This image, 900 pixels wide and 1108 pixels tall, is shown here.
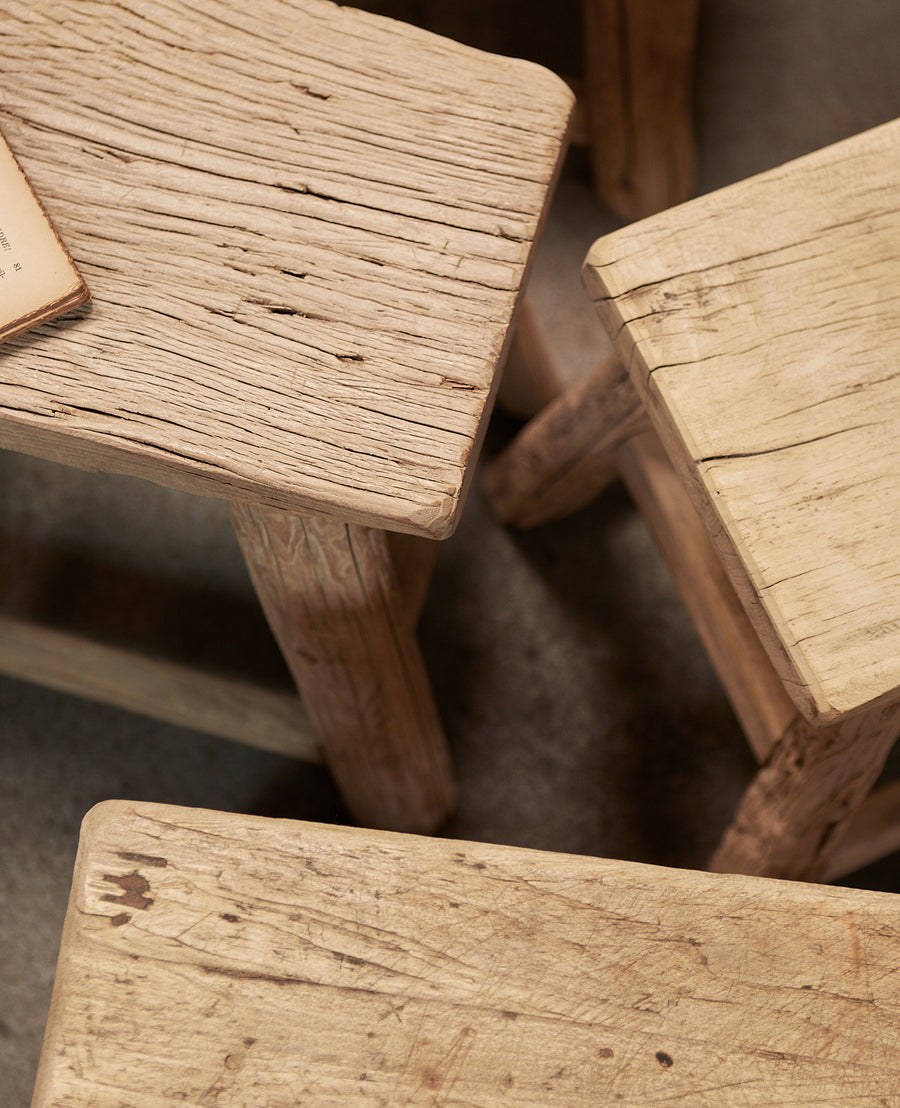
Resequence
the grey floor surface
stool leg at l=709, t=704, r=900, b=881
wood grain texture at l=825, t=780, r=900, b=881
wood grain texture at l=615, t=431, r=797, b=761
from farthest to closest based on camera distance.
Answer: the grey floor surface, wood grain texture at l=825, t=780, r=900, b=881, wood grain texture at l=615, t=431, r=797, b=761, stool leg at l=709, t=704, r=900, b=881

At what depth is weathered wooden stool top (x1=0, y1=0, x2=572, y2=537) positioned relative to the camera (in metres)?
0.66

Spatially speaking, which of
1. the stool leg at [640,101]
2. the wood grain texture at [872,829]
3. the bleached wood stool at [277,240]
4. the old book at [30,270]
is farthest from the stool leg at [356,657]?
the stool leg at [640,101]

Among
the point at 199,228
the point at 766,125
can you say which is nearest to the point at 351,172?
the point at 199,228

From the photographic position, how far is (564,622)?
1401 millimetres

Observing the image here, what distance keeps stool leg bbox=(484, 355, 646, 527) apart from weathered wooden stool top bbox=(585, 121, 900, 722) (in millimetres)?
223

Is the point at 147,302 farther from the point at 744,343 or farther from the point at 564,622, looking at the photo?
the point at 564,622

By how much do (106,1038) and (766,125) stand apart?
5.47ft

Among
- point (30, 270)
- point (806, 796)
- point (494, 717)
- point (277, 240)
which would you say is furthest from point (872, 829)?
point (30, 270)

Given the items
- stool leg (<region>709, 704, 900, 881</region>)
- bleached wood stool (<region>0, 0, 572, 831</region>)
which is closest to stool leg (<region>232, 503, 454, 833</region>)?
bleached wood stool (<region>0, 0, 572, 831</region>)

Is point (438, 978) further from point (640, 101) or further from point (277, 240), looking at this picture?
point (640, 101)

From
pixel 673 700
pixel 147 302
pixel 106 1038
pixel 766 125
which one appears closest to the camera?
pixel 106 1038

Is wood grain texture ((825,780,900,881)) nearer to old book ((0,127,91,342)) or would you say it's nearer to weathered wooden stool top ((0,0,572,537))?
weathered wooden stool top ((0,0,572,537))

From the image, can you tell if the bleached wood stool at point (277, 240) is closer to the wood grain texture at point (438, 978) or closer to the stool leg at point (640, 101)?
the wood grain texture at point (438, 978)

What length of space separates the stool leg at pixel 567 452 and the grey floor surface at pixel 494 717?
73 mm
